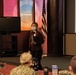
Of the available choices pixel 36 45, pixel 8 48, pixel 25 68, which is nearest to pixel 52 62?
pixel 36 45

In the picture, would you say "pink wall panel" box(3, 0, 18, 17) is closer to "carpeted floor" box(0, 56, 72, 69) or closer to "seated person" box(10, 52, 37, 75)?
"carpeted floor" box(0, 56, 72, 69)

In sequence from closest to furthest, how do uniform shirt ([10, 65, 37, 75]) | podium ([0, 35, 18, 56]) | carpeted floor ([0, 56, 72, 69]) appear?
uniform shirt ([10, 65, 37, 75]) < carpeted floor ([0, 56, 72, 69]) < podium ([0, 35, 18, 56])

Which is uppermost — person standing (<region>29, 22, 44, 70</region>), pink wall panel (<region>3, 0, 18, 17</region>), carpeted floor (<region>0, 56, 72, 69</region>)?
pink wall panel (<region>3, 0, 18, 17</region>)

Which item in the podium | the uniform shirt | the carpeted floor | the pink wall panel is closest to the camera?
the uniform shirt

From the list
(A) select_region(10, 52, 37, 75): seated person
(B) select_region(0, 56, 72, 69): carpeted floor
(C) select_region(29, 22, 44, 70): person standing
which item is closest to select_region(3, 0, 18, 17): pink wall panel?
(B) select_region(0, 56, 72, 69): carpeted floor

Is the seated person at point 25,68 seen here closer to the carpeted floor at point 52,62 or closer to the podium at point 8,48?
the carpeted floor at point 52,62

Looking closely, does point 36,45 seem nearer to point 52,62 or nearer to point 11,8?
point 52,62

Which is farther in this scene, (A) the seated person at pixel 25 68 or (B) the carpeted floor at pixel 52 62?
(B) the carpeted floor at pixel 52 62

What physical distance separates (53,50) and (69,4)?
1.58 m

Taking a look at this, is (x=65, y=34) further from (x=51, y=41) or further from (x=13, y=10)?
(x=13, y=10)

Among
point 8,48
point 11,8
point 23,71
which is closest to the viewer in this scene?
point 23,71

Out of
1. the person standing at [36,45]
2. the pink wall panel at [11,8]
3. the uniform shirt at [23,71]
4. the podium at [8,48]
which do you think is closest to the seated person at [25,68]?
the uniform shirt at [23,71]

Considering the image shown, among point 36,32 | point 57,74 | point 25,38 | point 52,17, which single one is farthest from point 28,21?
point 57,74

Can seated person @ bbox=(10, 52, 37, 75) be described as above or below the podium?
above
